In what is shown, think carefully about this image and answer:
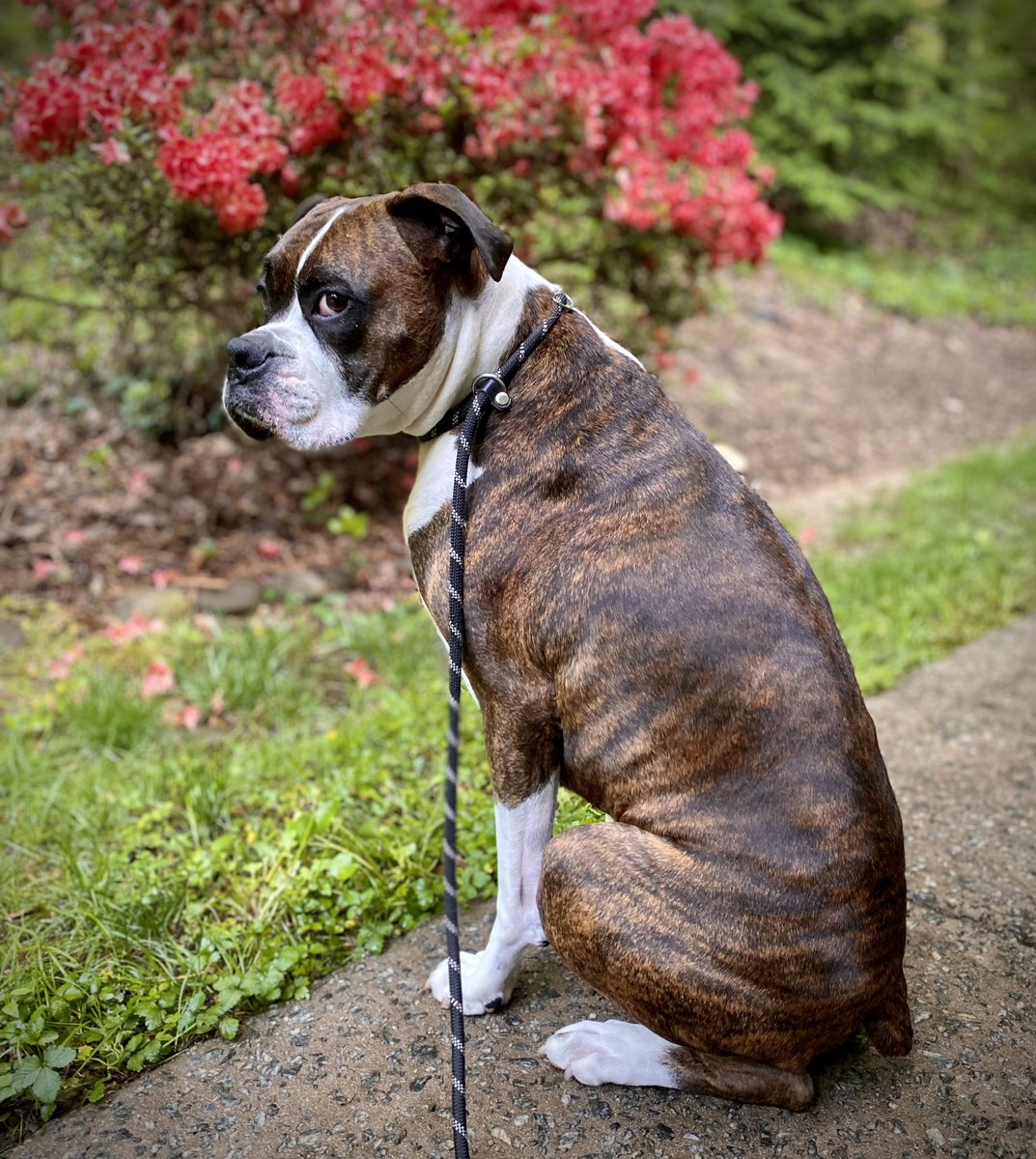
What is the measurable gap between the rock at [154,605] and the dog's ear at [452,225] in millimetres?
2857

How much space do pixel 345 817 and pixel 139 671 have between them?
1548 millimetres

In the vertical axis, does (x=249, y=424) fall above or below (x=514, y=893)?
above

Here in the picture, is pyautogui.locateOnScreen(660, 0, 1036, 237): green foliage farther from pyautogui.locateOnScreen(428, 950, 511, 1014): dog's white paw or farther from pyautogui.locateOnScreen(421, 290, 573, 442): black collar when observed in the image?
pyautogui.locateOnScreen(428, 950, 511, 1014): dog's white paw

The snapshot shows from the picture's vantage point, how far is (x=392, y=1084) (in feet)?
7.73

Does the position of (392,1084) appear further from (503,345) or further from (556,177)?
(556,177)

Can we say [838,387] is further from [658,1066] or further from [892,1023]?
[658,1066]

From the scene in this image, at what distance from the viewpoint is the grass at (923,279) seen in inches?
439

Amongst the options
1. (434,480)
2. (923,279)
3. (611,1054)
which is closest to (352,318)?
(434,480)

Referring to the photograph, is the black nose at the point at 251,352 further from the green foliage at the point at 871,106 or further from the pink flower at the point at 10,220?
the green foliage at the point at 871,106

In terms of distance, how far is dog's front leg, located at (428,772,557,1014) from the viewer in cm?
237

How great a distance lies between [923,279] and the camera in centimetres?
1212

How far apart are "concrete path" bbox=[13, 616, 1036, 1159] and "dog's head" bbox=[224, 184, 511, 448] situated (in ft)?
4.74

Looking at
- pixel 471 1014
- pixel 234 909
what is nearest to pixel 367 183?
pixel 234 909

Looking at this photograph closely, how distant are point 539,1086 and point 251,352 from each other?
180 centimetres
